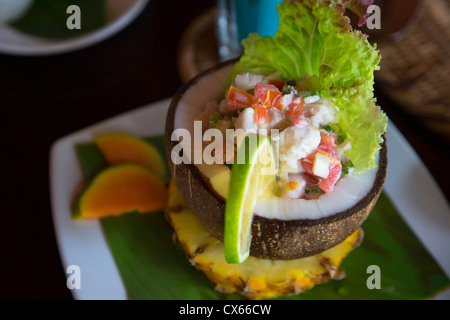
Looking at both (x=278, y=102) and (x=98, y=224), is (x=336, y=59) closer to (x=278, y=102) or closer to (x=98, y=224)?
(x=278, y=102)

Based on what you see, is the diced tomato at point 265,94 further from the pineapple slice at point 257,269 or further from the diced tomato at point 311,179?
the pineapple slice at point 257,269

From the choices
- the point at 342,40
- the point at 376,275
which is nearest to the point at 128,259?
the point at 376,275

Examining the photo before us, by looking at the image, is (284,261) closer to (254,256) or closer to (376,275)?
(254,256)

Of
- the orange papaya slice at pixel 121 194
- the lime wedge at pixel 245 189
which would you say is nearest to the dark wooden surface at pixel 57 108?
the orange papaya slice at pixel 121 194

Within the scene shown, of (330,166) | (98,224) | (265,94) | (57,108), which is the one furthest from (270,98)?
(57,108)

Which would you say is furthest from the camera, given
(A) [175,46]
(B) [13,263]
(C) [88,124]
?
(A) [175,46]
